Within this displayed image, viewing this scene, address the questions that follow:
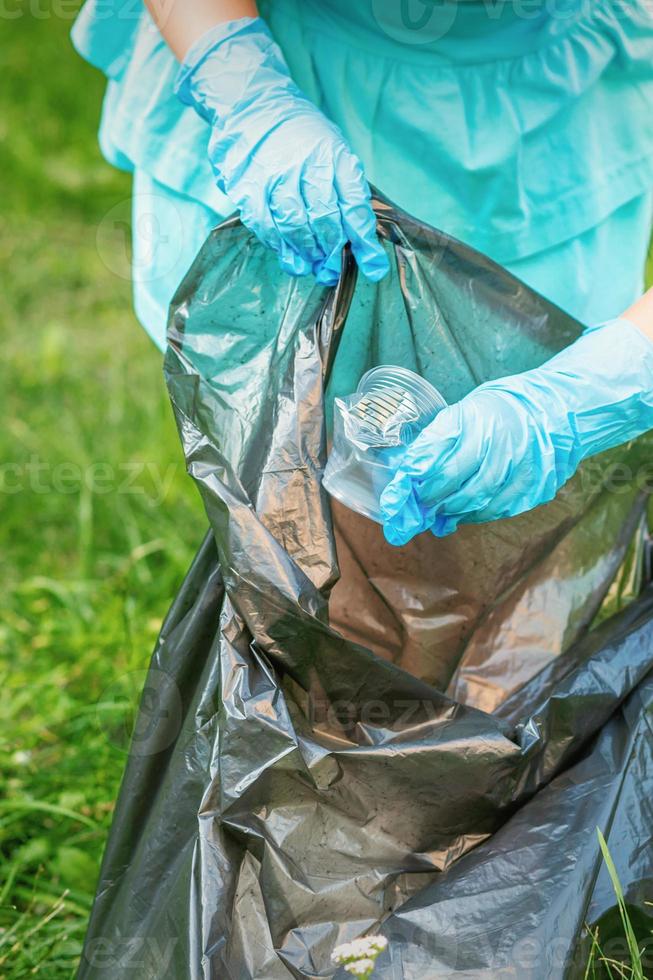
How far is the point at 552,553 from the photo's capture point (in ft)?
4.50

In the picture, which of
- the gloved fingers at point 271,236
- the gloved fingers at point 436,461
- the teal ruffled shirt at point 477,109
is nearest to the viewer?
the gloved fingers at point 436,461

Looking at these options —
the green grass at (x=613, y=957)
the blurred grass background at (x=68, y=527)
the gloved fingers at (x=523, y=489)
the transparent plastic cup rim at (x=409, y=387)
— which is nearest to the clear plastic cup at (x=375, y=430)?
the transparent plastic cup rim at (x=409, y=387)

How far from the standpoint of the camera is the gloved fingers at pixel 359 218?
1.18 metres

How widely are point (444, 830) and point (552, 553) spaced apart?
37 centimetres

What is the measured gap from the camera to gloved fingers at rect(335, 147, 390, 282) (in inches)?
46.5

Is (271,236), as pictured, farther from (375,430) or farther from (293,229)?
(375,430)

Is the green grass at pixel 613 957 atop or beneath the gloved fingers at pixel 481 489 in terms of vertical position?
beneath

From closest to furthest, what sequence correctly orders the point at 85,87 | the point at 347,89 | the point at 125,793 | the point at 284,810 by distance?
the point at 284,810 < the point at 125,793 < the point at 347,89 < the point at 85,87

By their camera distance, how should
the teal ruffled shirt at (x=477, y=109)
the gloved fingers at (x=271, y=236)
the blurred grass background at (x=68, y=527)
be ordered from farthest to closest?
the blurred grass background at (x=68, y=527) → the teal ruffled shirt at (x=477, y=109) → the gloved fingers at (x=271, y=236)

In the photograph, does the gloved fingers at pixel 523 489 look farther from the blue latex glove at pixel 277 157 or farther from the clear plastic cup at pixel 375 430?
the blue latex glove at pixel 277 157

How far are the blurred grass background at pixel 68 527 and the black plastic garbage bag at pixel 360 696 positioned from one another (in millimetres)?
366

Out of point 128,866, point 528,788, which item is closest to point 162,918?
point 128,866

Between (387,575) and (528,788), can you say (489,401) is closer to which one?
(387,575)

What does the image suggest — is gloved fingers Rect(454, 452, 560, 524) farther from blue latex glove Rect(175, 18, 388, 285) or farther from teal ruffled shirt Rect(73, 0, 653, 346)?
teal ruffled shirt Rect(73, 0, 653, 346)
